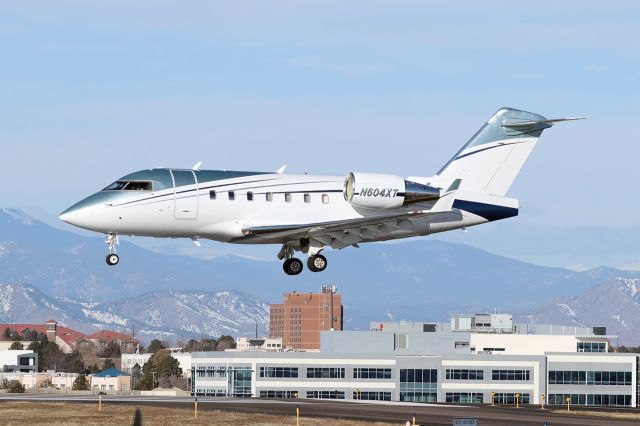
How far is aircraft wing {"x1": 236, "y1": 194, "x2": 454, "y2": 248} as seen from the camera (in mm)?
57938

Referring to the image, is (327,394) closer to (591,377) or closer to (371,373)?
(371,373)

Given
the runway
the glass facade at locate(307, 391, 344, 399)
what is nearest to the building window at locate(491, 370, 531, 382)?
the glass facade at locate(307, 391, 344, 399)

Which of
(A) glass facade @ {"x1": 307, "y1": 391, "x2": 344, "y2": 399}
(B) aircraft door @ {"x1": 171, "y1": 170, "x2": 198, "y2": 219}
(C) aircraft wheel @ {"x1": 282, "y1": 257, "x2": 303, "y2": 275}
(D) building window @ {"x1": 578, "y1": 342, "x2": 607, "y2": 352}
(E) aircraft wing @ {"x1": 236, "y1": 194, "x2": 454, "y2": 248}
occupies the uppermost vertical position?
(B) aircraft door @ {"x1": 171, "y1": 170, "x2": 198, "y2": 219}

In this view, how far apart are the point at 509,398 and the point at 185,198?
101 meters

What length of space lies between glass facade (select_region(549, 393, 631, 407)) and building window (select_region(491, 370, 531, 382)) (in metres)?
3.64

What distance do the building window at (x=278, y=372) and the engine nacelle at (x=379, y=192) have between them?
3743 inches

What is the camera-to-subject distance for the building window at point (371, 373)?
151 m

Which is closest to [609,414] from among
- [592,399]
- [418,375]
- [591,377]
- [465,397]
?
[465,397]

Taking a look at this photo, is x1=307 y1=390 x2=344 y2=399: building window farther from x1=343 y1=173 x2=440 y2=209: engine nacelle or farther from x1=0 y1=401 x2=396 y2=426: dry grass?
x1=343 y1=173 x2=440 y2=209: engine nacelle

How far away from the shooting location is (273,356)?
504 feet

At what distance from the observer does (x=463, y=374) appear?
15250cm

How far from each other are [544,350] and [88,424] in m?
119

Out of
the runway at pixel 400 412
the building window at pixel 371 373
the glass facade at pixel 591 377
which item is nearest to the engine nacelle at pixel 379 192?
the runway at pixel 400 412

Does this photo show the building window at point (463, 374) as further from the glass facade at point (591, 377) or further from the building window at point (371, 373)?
the glass facade at point (591, 377)
